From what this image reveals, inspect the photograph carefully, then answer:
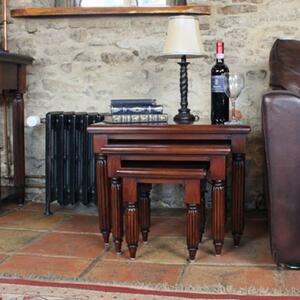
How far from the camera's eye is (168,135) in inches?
102

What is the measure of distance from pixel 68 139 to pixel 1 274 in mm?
1202

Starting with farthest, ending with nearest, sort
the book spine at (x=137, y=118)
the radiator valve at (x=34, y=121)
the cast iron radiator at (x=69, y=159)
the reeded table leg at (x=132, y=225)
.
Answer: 1. the radiator valve at (x=34, y=121)
2. the cast iron radiator at (x=69, y=159)
3. the book spine at (x=137, y=118)
4. the reeded table leg at (x=132, y=225)

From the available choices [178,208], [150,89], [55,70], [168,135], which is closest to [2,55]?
[55,70]

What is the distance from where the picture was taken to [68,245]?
9.10 feet

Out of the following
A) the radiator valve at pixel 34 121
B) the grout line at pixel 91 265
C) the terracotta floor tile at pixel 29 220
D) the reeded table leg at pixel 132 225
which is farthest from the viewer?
the radiator valve at pixel 34 121

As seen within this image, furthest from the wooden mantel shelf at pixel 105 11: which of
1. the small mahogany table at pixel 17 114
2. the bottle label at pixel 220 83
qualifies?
the bottle label at pixel 220 83

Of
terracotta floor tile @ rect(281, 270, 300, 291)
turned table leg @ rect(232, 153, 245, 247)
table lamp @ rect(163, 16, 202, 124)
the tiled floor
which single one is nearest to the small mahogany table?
the tiled floor

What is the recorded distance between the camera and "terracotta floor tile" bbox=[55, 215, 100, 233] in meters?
3.08

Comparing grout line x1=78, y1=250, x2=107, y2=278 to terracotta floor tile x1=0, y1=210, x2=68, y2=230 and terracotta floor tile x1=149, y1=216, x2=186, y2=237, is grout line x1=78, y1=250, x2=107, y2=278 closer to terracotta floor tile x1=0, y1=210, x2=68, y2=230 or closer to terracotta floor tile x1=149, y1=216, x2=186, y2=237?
terracotta floor tile x1=149, y1=216, x2=186, y2=237

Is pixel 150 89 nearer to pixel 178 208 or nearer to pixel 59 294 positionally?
pixel 178 208

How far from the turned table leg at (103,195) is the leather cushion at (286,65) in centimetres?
99

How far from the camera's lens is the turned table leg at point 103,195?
2.63 m

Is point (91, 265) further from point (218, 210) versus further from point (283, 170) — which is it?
point (283, 170)

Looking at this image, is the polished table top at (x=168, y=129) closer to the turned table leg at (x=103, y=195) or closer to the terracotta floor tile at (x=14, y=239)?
the turned table leg at (x=103, y=195)
